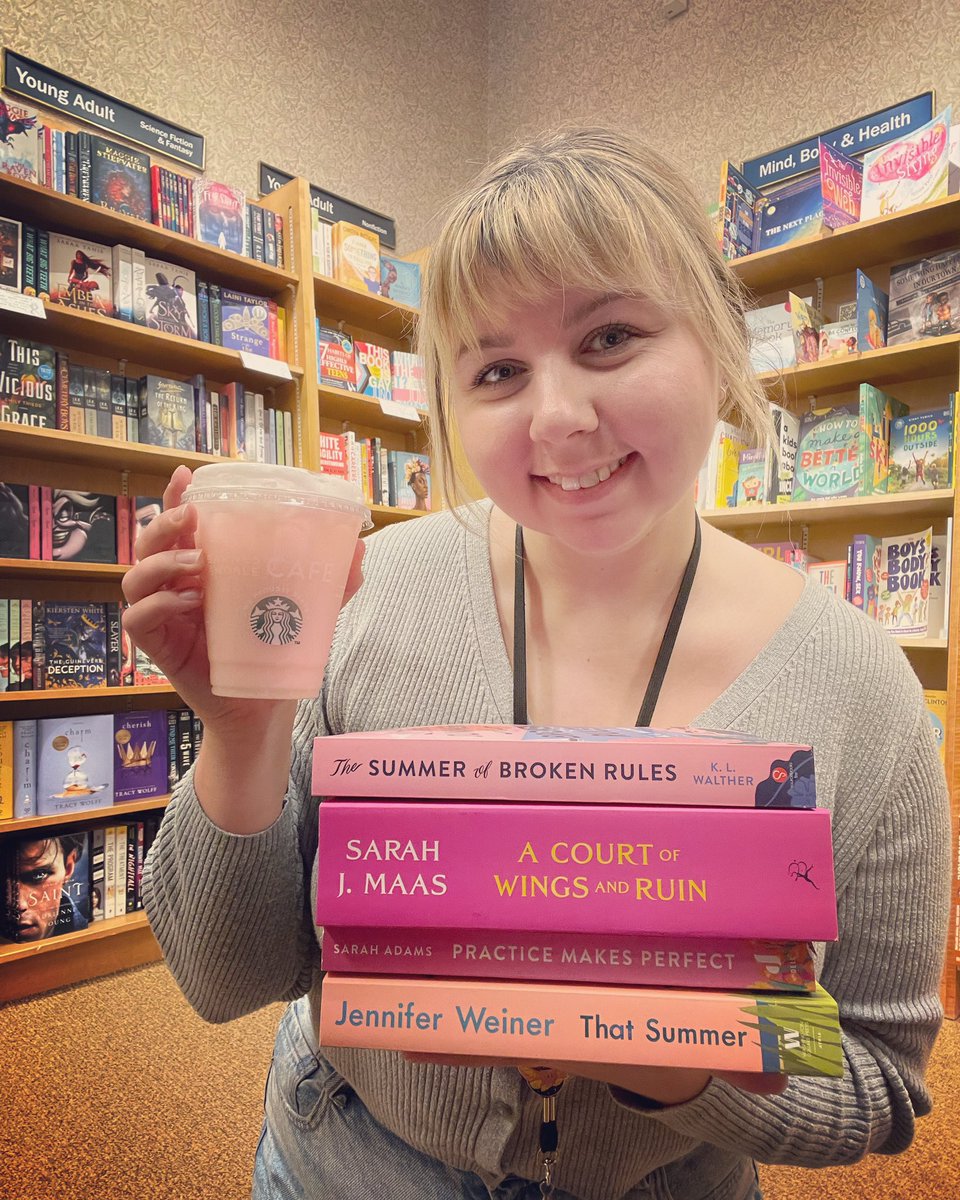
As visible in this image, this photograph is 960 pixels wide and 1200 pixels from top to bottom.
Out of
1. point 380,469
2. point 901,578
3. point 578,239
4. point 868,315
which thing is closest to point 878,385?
point 868,315

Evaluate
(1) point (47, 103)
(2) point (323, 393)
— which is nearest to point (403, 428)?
(2) point (323, 393)

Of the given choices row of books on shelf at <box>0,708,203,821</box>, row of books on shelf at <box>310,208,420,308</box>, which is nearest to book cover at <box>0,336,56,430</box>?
row of books on shelf at <box>0,708,203,821</box>

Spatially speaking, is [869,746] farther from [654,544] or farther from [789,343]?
[789,343]

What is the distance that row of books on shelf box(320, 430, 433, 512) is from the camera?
318 cm

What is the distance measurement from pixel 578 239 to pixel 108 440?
2176 mm

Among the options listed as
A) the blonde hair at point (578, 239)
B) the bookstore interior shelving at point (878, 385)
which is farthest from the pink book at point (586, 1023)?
the bookstore interior shelving at point (878, 385)

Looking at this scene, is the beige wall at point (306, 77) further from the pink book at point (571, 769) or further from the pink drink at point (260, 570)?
the pink book at point (571, 769)

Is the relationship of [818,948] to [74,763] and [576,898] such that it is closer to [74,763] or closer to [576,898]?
[576,898]

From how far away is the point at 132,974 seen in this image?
2496 millimetres

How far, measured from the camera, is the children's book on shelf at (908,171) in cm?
241

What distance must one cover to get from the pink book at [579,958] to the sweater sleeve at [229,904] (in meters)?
0.22

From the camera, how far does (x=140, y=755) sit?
2627 mm

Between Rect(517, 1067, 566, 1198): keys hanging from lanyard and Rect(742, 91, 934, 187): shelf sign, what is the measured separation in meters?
3.31

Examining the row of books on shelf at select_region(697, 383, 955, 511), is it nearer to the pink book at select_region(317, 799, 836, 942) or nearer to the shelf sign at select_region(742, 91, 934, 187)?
the shelf sign at select_region(742, 91, 934, 187)
